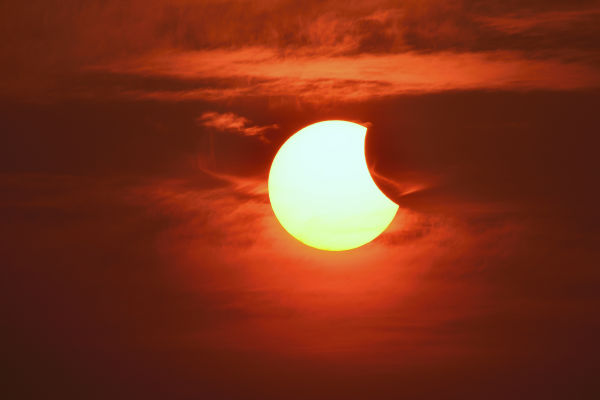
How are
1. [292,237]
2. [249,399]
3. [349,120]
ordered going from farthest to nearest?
[249,399] < [292,237] < [349,120]

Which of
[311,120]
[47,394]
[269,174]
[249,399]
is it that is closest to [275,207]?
[269,174]

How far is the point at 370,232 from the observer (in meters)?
4.73

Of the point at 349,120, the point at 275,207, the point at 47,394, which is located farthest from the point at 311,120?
the point at 47,394

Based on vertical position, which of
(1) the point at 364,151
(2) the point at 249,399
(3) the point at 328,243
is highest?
(1) the point at 364,151

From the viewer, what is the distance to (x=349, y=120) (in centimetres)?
457

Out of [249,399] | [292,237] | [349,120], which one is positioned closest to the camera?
[349,120]

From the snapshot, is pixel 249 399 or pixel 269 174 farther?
pixel 249 399

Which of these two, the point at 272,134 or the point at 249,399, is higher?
the point at 272,134

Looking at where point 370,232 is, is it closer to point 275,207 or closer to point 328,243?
point 328,243

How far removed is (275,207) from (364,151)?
0.68 m

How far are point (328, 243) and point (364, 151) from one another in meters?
0.65

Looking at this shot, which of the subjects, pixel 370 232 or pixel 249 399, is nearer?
pixel 370 232

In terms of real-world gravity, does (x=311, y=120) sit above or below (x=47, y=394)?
above

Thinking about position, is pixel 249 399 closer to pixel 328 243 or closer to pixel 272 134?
pixel 328 243
